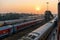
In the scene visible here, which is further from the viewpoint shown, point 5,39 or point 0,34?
point 5,39

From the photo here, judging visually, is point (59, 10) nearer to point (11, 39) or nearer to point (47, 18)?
point (11, 39)

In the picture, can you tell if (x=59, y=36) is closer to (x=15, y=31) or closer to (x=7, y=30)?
(x=7, y=30)

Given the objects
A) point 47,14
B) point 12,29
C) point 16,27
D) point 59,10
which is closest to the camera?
point 59,10

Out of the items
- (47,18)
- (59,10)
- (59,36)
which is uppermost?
(59,10)

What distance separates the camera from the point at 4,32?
1769 cm

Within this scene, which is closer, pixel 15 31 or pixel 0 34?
pixel 0 34

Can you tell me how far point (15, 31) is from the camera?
22406 millimetres

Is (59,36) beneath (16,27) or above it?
above

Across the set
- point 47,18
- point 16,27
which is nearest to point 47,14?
point 47,18

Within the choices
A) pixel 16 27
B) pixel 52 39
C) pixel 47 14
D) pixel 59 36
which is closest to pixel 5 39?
pixel 16 27

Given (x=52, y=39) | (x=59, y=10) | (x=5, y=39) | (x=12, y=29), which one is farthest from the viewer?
(x=12, y=29)

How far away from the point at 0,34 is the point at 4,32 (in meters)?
1.04

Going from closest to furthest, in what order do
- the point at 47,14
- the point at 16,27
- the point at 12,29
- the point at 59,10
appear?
the point at 59,10
the point at 12,29
the point at 16,27
the point at 47,14

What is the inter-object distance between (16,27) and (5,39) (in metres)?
5.18
